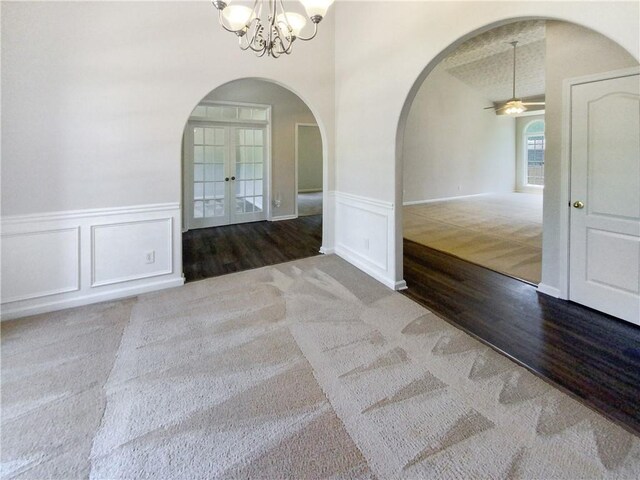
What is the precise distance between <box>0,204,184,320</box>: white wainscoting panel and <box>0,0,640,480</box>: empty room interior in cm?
2

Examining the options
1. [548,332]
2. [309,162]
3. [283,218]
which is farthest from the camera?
[309,162]

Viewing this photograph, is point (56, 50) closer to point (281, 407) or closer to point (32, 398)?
point (32, 398)

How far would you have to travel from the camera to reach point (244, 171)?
23.7ft

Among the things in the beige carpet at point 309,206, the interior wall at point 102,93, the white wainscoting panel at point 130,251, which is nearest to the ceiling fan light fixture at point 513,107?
the beige carpet at point 309,206

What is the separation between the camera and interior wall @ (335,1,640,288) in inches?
91.8

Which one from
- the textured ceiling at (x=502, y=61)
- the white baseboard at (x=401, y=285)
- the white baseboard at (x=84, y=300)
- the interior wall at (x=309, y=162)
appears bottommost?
the white baseboard at (x=84, y=300)

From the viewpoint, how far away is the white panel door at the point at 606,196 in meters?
2.69

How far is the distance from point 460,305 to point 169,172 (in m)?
3.22

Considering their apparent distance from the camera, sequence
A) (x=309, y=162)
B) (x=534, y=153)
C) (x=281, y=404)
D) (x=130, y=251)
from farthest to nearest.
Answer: (x=309, y=162) < (x=534, y=153) < (x=130, y=251) < (x=281, y=404)

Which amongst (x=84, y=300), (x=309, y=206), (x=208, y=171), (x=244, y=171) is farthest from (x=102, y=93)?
(x=309, y=206)

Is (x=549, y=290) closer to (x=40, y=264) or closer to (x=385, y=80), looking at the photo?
(x=385, y=80)

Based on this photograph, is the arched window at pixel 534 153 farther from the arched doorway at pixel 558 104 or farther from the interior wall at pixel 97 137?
the interior wall at pixel 97 137

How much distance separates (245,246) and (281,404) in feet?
12.4

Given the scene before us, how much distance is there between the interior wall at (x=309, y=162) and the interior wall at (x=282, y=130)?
5.36 meters
